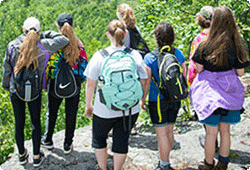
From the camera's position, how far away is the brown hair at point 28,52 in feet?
9.78

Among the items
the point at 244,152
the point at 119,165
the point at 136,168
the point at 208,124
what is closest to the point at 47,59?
the point at 119,165

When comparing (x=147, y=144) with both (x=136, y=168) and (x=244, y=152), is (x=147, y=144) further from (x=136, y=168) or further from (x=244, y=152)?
(x=244, y=152)

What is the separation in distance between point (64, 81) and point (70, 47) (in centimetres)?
37

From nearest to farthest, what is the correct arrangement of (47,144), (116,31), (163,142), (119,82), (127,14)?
(119,82)
(116,31)
(163,142)
(127,14)
(47,144)

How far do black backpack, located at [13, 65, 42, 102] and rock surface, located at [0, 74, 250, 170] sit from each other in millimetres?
882

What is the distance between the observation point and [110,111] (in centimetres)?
268

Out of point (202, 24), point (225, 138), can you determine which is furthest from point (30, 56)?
point (225, 138)

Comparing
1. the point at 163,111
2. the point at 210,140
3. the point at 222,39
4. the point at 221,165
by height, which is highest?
the point at 222,39

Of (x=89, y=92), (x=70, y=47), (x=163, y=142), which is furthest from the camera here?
(x=70, y=47)

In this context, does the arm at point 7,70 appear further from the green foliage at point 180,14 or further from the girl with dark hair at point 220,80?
the green foliage at point 180,14

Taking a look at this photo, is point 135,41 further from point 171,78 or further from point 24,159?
point 24,159

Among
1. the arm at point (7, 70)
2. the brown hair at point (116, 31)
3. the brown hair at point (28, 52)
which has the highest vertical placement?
the brown hair at point (116, 31)

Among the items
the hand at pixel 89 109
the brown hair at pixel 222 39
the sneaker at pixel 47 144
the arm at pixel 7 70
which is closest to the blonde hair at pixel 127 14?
the brown hair at pixel 222 39

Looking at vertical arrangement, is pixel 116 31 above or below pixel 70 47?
above
